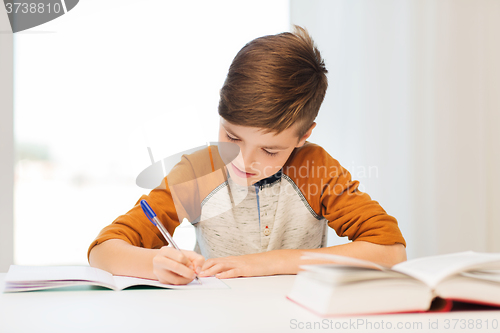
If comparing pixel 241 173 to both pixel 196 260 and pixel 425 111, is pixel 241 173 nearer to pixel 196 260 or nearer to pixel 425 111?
pixel 196 260

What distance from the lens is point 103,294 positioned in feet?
1.72

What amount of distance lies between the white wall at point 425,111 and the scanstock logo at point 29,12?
4.52 feet

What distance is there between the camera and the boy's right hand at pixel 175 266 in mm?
A: 576

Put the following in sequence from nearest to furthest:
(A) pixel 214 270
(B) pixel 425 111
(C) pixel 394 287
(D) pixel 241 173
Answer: (C) pixel 394 287 < (A) pixel 214 270 < (D) pixel 241 173 < (B) pixel 425 111

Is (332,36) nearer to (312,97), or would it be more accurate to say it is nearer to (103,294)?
(312,97)

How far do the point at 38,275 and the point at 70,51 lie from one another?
5.58ft

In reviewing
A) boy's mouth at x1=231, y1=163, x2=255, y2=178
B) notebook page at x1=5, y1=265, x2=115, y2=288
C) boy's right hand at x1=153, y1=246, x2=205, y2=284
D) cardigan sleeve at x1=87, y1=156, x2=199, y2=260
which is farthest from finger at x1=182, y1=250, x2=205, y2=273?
boy's mouth at x1=231, y1=163, x2=255, y2=178

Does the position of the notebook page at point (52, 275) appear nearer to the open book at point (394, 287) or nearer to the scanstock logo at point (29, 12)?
the open book at point (394, 287)

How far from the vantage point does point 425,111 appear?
161 centimetres

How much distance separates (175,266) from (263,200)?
47 cm

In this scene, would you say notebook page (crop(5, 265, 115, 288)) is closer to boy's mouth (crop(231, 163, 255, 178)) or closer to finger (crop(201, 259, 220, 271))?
finger (crop(201, 259, 220, 271))

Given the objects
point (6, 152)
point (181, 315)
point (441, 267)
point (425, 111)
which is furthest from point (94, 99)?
point (441, 267)

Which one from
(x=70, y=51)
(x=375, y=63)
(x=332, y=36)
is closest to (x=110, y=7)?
(x=70, y=51)

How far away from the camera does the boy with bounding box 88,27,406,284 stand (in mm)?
721
